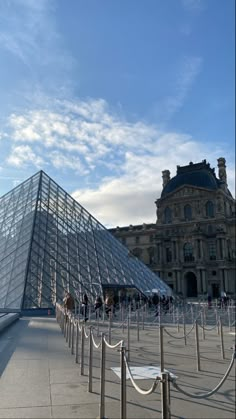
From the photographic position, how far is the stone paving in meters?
4.43

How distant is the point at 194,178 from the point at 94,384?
64082 millimetres

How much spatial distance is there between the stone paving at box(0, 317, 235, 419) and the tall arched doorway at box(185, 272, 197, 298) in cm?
5598

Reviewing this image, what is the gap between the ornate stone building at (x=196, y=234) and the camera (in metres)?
60.8

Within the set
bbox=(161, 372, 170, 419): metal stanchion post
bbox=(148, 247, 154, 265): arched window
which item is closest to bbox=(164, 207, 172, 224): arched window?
bbox=(148, 247, 154, 265): arched window

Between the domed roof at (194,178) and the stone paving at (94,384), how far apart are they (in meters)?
57.8

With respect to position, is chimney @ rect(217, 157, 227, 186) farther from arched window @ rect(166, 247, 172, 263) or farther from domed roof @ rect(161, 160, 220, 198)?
arched window @ rect(166, 247, 172, 263)

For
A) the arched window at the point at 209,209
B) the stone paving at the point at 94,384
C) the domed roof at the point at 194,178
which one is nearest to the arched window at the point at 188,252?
the arched window at the point at 209,209

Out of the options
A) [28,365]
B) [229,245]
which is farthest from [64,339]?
[229,245]

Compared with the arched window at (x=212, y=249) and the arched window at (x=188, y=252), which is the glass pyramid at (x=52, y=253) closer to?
the arched window at (x=212, y=249)

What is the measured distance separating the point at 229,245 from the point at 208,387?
59866 mm

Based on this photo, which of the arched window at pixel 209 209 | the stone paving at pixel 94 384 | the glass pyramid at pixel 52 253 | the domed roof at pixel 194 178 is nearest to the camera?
the stone paving at pixel 94 384

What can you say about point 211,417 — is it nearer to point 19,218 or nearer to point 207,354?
point 207,354

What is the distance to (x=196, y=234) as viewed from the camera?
203 ft

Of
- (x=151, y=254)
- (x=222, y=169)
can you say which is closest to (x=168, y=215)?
(x=151, y=254)
